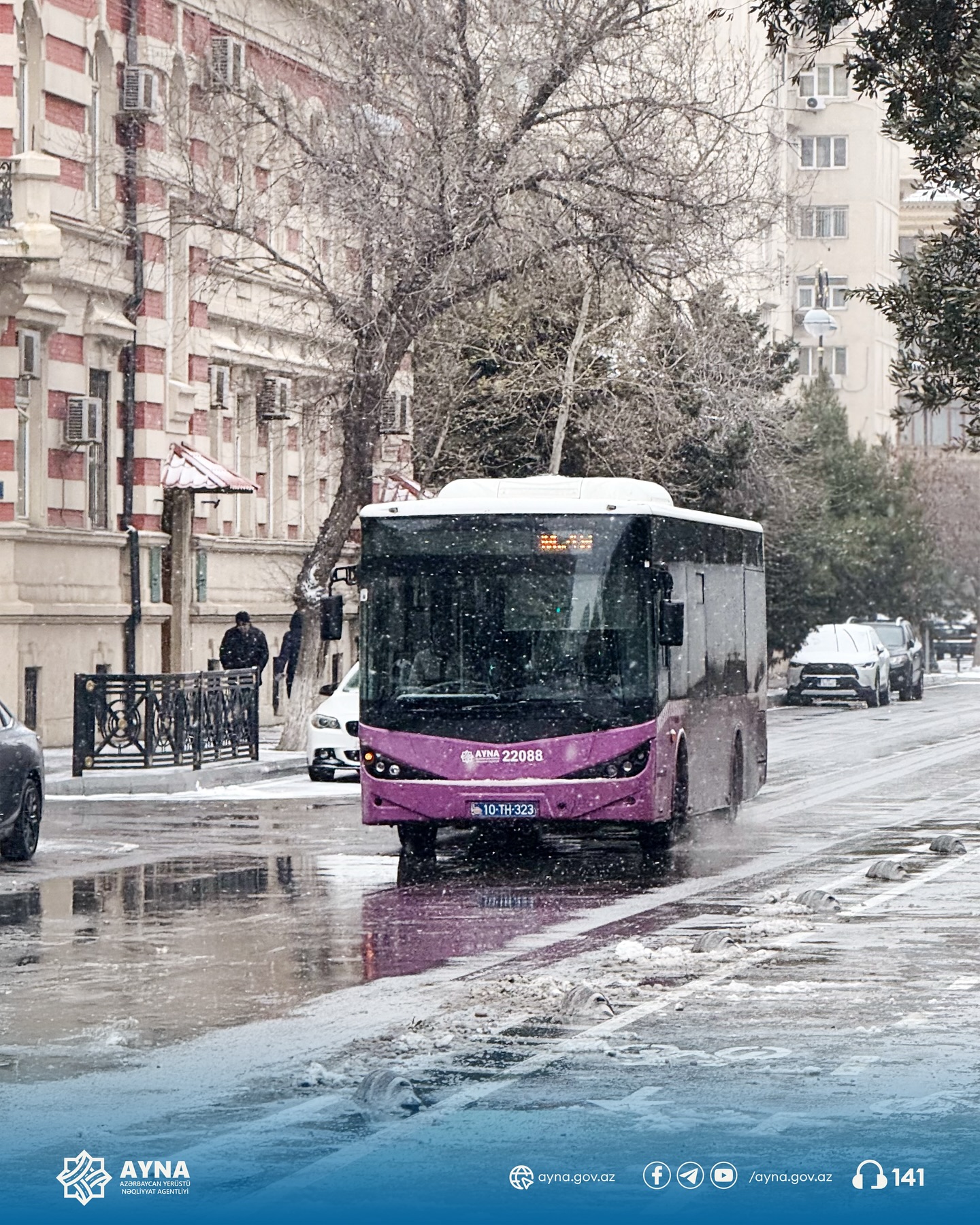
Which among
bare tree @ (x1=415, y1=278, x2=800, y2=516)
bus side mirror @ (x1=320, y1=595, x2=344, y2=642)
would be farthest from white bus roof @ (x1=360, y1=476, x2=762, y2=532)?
bare tree @ (x1=415, y1=278, x2=800, y2=516)

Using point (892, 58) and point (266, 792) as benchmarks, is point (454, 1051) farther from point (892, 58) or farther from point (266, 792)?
point (266, 792)

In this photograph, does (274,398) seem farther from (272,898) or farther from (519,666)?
(272,898)

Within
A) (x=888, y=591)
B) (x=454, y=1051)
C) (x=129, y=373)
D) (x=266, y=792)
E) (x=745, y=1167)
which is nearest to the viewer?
(x=745, y=1167)

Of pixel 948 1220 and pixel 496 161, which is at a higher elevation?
pixel 496 161

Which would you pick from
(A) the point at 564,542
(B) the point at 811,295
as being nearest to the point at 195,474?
(A) the point at 564,542

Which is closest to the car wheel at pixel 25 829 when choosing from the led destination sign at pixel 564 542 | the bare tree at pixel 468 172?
the led destination sign at pixel 564 542

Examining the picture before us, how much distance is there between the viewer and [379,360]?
3272cm

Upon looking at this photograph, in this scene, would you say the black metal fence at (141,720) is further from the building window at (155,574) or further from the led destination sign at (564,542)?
the led destination sign at (564,542)

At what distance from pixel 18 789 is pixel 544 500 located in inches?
172

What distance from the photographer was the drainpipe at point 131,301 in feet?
120

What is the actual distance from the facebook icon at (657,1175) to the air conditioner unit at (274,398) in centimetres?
3431

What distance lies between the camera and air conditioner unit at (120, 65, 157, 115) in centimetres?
3653

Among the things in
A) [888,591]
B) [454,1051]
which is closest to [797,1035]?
[454,1051]

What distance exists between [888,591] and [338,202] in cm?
3874
